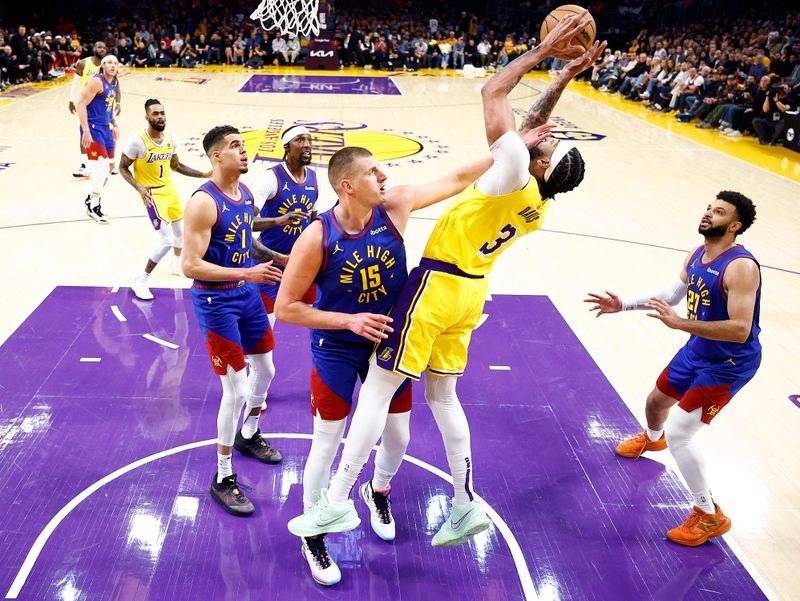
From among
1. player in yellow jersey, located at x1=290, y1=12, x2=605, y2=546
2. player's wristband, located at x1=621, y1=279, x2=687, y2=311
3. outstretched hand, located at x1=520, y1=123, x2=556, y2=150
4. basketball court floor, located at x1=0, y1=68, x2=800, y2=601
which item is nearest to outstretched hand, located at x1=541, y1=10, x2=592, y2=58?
player in yellow jersey, located at x1=290, y1=12, x2=605, y2=546

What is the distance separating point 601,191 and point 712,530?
8.03 metres

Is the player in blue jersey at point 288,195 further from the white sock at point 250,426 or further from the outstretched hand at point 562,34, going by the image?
the outstretched hand at point 562,34

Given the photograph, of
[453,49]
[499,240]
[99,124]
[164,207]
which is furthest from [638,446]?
[453,49]

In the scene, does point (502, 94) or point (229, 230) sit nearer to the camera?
point (502, 94)

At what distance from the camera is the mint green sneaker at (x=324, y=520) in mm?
3650

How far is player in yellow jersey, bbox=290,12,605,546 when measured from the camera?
3.33 m

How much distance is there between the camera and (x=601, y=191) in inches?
451

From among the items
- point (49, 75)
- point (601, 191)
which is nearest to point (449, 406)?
point (601, 191)

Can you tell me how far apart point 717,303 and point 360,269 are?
2.01m

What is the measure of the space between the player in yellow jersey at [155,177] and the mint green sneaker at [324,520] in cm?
394

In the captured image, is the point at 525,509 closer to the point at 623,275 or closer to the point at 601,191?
the point at 623,275

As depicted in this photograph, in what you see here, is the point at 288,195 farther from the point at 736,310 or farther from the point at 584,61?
the point at 736,310

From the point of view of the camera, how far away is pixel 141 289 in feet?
22.9

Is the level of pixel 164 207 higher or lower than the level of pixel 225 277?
lower
